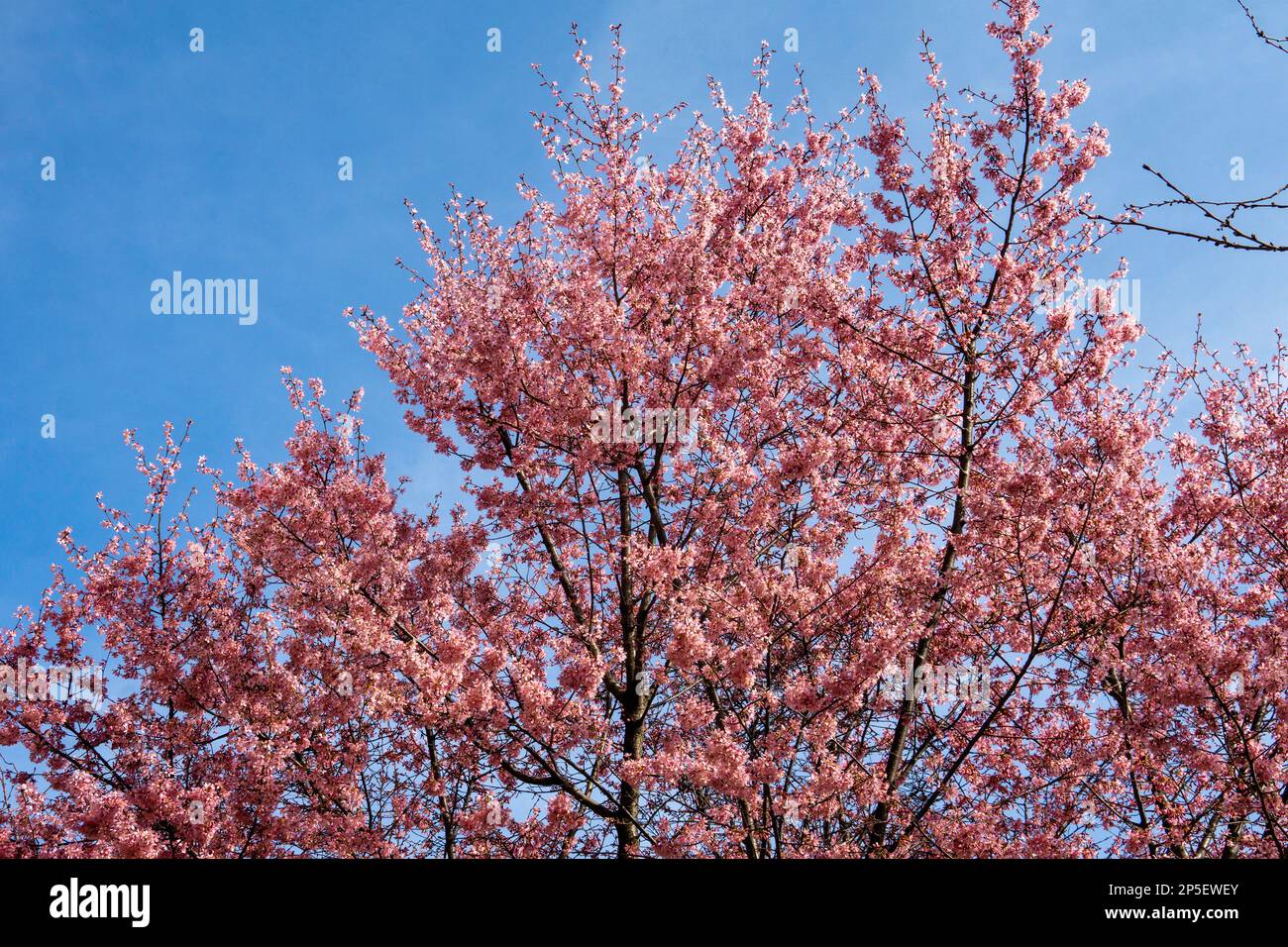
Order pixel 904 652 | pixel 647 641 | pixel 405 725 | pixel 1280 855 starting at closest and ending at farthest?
pixel 1280 855, pixel 904 652, pixel 405 725, pixel 647 641

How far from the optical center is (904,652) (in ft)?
31.1

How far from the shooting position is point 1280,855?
27.8 feet

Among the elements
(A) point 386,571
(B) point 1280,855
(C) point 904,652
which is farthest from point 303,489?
(B) point 1280,855

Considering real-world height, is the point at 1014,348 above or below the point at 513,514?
above

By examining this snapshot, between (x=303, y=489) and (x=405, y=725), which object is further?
(x=303, y=489)

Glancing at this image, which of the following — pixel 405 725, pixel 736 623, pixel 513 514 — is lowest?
pixel 405 725

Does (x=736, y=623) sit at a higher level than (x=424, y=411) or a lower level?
lower

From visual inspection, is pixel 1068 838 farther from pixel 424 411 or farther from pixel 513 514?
pixel 424 411

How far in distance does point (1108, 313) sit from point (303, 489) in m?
9.13
